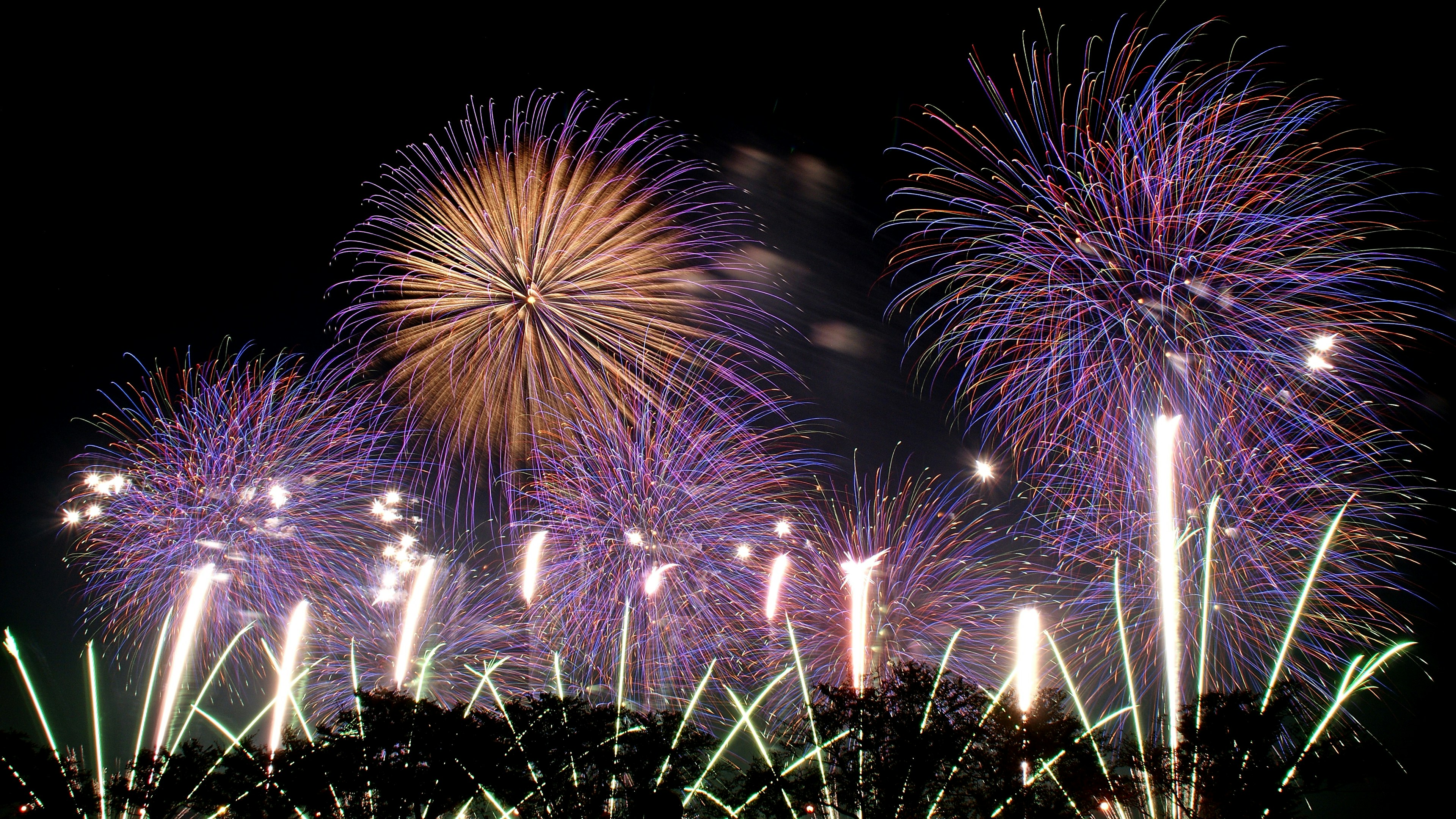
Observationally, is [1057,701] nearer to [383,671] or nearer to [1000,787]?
[1000,787]

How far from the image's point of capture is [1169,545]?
21.0 metres

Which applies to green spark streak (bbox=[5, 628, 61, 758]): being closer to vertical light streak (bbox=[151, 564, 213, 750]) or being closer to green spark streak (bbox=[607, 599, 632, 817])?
vertical light streak (bbox=[151, 564, 213, 750])

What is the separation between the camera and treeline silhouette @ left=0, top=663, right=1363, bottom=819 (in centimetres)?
1848

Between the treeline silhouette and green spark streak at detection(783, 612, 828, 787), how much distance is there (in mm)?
138

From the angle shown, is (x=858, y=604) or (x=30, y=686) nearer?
(x=858, y=604)

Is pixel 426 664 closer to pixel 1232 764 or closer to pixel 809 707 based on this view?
pixel 809 707

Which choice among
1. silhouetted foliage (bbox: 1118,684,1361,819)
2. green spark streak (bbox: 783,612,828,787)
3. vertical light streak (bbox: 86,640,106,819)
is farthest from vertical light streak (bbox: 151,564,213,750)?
silhouetted foliage (bbox: 1118,684,1361,819)

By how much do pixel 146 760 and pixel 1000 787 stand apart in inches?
819

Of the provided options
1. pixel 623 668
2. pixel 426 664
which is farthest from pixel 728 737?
pixel 426 664

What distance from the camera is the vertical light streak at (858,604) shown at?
1105 inches

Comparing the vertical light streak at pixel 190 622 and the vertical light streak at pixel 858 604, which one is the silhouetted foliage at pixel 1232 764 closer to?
the vertical light streak at pixel 858 604

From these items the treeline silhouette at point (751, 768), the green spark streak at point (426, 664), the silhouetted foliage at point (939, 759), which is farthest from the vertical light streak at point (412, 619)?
the silhouetted foliage at point (939, 759)

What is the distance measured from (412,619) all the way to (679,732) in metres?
17.2

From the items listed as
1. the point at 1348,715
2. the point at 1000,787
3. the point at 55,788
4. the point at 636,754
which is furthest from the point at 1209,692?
the point at 55,788
